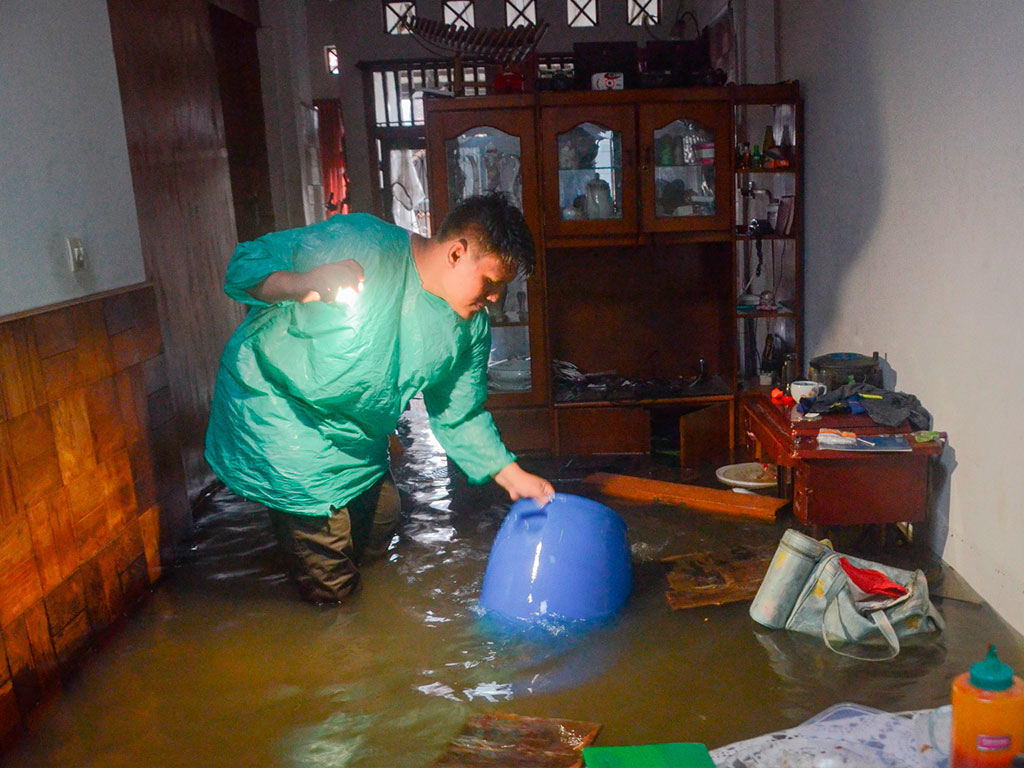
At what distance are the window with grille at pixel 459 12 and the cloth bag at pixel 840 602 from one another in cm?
532

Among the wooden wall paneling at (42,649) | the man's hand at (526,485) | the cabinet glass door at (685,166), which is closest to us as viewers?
the wooden wall paneling at (42,649)

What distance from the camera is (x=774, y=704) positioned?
1.91 m

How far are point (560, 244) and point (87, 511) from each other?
2.22 m

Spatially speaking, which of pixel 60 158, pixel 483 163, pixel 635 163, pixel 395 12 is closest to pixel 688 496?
pixel 635 163

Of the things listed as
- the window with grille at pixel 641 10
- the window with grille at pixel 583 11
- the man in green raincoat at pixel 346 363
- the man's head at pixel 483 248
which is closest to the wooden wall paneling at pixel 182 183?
the man in green raincoat at pixel 346 363

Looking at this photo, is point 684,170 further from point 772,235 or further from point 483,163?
point 483,163

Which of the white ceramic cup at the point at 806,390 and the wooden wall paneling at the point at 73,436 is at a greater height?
the wooden wall paneling at the point at 73,436

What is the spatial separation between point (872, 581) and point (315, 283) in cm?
161

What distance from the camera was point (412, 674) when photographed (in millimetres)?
2131

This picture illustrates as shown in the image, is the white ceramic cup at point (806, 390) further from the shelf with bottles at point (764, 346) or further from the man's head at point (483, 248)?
the man's head at point (483, 248)

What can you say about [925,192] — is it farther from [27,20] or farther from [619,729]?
[27,20]

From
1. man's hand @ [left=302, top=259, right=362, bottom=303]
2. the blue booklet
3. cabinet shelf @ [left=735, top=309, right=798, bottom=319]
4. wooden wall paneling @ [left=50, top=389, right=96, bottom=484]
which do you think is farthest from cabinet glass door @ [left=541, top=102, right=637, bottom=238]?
wooden wall paneling @ [left=50, top=389, right=96, bottom=484]

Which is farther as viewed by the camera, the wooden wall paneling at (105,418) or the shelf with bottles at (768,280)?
the shelf with bottles at (768,280)

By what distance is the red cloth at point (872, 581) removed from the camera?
2234mm
